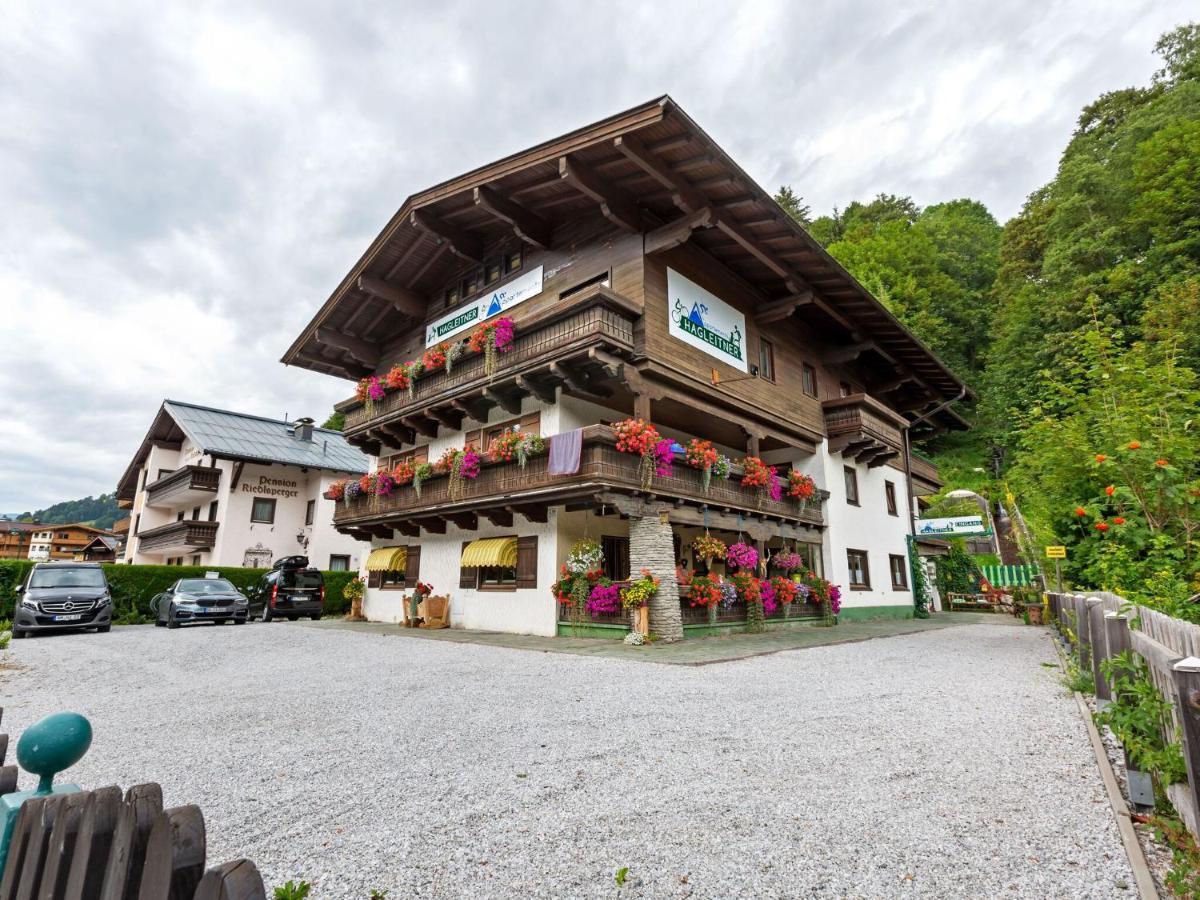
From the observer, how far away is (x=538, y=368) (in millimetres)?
14664

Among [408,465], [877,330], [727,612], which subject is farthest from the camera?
[877,330]

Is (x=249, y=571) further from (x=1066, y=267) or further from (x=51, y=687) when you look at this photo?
(x=1066, y=267)

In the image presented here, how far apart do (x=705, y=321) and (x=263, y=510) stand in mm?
24378

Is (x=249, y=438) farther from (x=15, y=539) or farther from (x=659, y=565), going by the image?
(x=15, y=539)

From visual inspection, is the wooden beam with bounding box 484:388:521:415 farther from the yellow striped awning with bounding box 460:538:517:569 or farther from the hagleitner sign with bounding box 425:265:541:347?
the yellow striped awning with bounding box 460:538:517:569

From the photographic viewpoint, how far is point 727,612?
15094 mm

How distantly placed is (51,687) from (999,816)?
10.8 meters

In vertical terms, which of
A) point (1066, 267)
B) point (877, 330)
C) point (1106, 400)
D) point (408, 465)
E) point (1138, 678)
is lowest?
point (1138, 678)

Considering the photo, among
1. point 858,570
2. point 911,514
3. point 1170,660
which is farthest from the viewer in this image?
point 911,514

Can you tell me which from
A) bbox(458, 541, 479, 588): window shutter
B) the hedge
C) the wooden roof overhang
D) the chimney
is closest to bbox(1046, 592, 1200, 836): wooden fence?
the wooden roof overhang

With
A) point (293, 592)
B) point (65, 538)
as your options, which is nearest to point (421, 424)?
point (293, 592)

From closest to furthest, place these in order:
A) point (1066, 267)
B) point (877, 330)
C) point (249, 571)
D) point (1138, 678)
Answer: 1. point (1138, 678)
2. point (877, 330)
3. point (249, 571)
4. point (1066, 267)

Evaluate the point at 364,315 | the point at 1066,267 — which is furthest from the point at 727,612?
the point at 1066,267

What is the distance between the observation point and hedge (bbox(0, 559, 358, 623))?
2006cm
